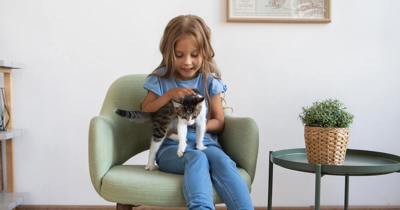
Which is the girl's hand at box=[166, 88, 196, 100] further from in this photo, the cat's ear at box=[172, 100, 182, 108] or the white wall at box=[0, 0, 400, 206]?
the white wall at box=[0, 0, 400, 206]

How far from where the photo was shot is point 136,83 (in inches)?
66.9

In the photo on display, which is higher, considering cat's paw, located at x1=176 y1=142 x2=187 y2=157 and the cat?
the cat

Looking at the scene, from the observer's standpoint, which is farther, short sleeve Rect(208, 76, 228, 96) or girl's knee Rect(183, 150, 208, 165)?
short sleeve Rect(208, 76, 228, 96)

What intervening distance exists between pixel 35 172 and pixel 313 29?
160 cm

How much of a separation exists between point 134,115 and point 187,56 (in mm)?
273

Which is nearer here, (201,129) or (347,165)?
(347,165)

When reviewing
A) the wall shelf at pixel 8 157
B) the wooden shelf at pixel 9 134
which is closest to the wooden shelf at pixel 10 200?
the wall shelf at pixel 8 157

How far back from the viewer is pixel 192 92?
1400 millimetres

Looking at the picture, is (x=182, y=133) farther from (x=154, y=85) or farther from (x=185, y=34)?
(x=185, y=34)

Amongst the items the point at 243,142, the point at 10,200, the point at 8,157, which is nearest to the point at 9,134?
the point at 8,157

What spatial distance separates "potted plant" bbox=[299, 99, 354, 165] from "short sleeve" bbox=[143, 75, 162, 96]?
0.54 metres

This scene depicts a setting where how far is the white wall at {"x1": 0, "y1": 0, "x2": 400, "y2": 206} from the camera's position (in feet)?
7.05

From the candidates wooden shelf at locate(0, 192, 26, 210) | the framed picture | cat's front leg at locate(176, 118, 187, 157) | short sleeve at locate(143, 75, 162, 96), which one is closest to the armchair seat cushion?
cat's front leg at locate(176, 118, 187, 157)

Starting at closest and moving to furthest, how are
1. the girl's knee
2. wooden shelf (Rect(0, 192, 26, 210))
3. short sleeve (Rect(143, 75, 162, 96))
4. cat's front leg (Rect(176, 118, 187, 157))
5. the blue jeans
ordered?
the blue jeans, the girl's knee, cat's front leg (Rect(176, 118, 187, 157)), short sleeve (Rect(143, 75, 162, 96)), wooden shelf (Rect(0, 192, 26, 210))
